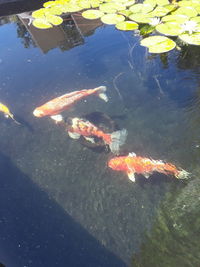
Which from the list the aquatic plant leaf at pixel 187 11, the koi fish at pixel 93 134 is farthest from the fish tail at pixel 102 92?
the aquatic plant leaf at pixel 187 11

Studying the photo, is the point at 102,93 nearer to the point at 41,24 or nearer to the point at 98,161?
the point at 98,161

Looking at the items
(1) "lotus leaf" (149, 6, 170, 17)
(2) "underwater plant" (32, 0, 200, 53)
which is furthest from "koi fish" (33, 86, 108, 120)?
(1) "lotus leaf" (149, 6, 170, 17)

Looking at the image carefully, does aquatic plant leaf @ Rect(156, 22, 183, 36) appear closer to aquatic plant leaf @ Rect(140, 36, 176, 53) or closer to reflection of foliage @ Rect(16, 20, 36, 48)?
aquatic plant leaf @ Rect(140, 36, 176, 53)

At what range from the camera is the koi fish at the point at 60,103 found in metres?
3.56

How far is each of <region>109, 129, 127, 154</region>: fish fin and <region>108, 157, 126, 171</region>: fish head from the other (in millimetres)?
168

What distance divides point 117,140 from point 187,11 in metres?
2.53

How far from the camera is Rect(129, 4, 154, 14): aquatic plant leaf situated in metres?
4.79

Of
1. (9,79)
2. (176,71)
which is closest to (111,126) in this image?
(176,71)

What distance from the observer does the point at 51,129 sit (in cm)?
348

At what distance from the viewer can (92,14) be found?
493 centimetres

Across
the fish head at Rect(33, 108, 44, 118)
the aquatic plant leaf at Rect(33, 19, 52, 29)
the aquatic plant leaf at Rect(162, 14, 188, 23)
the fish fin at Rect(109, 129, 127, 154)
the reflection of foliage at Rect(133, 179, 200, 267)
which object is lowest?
the reflection of foliage at Rect(133, 179, 200, 267)

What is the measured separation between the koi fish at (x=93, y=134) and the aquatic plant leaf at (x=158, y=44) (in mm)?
1342

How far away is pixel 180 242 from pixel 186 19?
3.19m

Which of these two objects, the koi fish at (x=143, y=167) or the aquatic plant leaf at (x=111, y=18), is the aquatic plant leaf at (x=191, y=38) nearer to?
the aquatic plant leaf at (x=111, y=18)
